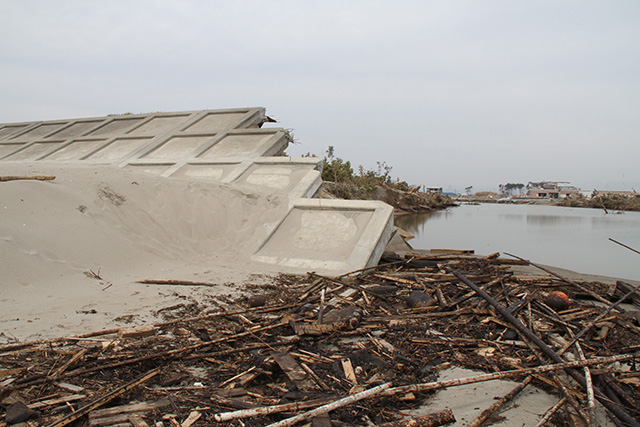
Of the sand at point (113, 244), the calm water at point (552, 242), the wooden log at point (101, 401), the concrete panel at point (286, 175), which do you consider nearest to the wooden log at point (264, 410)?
the wooden log at point (101, 401)

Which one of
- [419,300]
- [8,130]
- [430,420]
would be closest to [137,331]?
[430,420]

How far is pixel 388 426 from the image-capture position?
311cm

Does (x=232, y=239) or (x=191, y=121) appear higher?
(x=191, y=121)

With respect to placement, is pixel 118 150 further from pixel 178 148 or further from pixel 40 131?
pixel 40 131

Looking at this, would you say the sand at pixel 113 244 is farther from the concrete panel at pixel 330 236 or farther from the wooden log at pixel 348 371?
the wooden log at pixel 348 371

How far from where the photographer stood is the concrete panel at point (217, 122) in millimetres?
17734

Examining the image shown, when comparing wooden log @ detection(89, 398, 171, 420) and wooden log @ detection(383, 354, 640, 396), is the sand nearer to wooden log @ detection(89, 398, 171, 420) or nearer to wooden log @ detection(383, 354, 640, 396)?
wooden log @ detection(89, 398, 171, 420)

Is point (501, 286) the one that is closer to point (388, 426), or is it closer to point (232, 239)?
point (388, 426)

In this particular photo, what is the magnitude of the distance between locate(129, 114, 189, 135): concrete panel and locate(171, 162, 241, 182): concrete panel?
15.0 feet

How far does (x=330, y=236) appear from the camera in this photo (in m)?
10.1

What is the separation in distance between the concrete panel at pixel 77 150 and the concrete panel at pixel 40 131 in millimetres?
3631

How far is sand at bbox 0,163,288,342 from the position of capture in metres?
5.74

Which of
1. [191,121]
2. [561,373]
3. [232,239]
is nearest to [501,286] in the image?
[561,373]

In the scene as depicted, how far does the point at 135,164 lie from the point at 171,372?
524 inches
